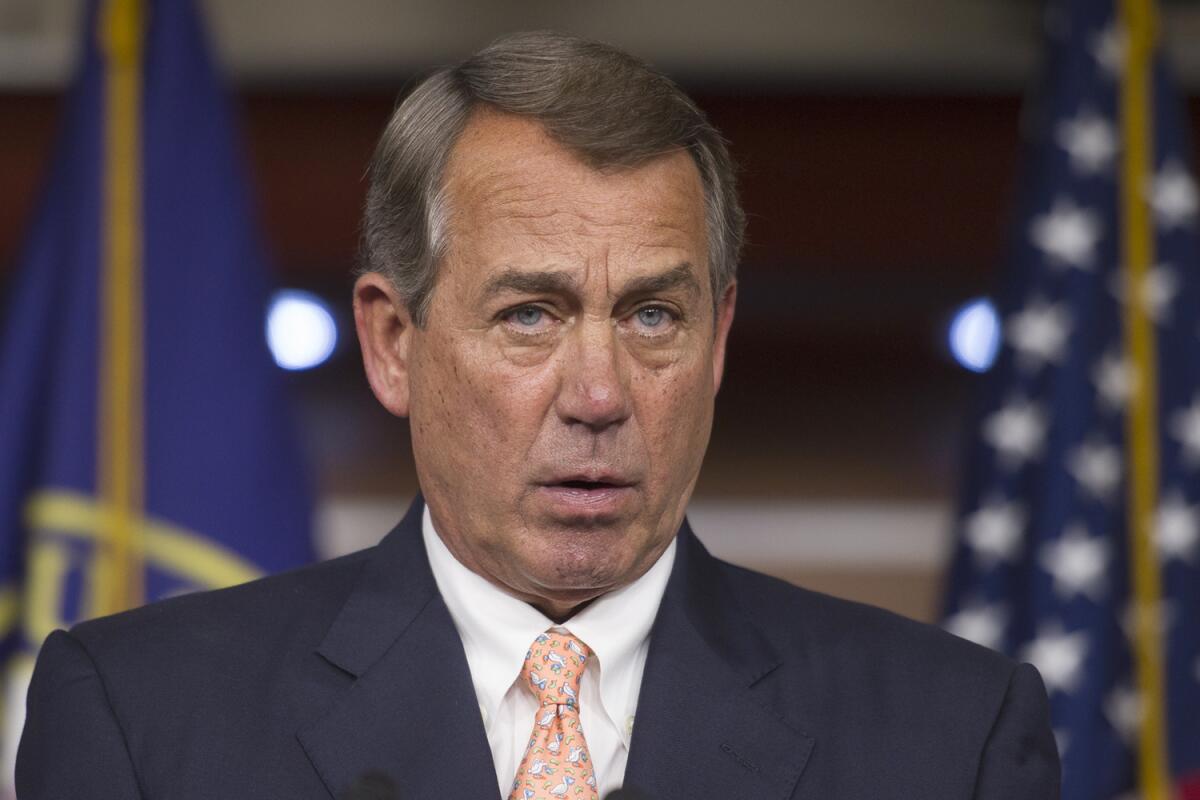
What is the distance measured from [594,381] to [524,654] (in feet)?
0.99

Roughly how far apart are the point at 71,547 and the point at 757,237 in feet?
6.37

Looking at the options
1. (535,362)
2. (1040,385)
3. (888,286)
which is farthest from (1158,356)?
(535,362)

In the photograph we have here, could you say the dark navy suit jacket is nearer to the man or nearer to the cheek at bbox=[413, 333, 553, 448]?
the man

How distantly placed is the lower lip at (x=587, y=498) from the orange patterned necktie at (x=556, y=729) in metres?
0.15

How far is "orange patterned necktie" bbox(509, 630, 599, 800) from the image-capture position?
165cm

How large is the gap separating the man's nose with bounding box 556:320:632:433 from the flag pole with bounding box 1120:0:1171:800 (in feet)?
6.42

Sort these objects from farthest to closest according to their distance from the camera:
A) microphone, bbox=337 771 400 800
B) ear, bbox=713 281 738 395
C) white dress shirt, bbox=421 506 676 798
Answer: ear, bbox=713 281 738 395 → white dress shirt, bbox=421 506 676 798 → microphone, bbox=337 771 400 800

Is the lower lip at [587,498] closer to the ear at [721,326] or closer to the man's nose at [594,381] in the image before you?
the man's nose at [594,381]

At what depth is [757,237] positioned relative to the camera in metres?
4.37

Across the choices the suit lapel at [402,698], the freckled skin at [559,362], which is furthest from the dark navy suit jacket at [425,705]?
the freckled skin at [559,362]

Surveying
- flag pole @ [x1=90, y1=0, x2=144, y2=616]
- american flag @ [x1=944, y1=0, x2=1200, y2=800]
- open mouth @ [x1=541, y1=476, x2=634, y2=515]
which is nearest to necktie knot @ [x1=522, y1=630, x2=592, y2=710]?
open mouth @ [x1=541, y1=476, x2=634, y2=515]

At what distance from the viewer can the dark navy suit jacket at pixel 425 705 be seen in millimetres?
1693

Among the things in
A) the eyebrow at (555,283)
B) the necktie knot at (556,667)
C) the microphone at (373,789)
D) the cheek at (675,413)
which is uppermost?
the eyebrow at (555,283)

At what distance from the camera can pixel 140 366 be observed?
10.7 feet
